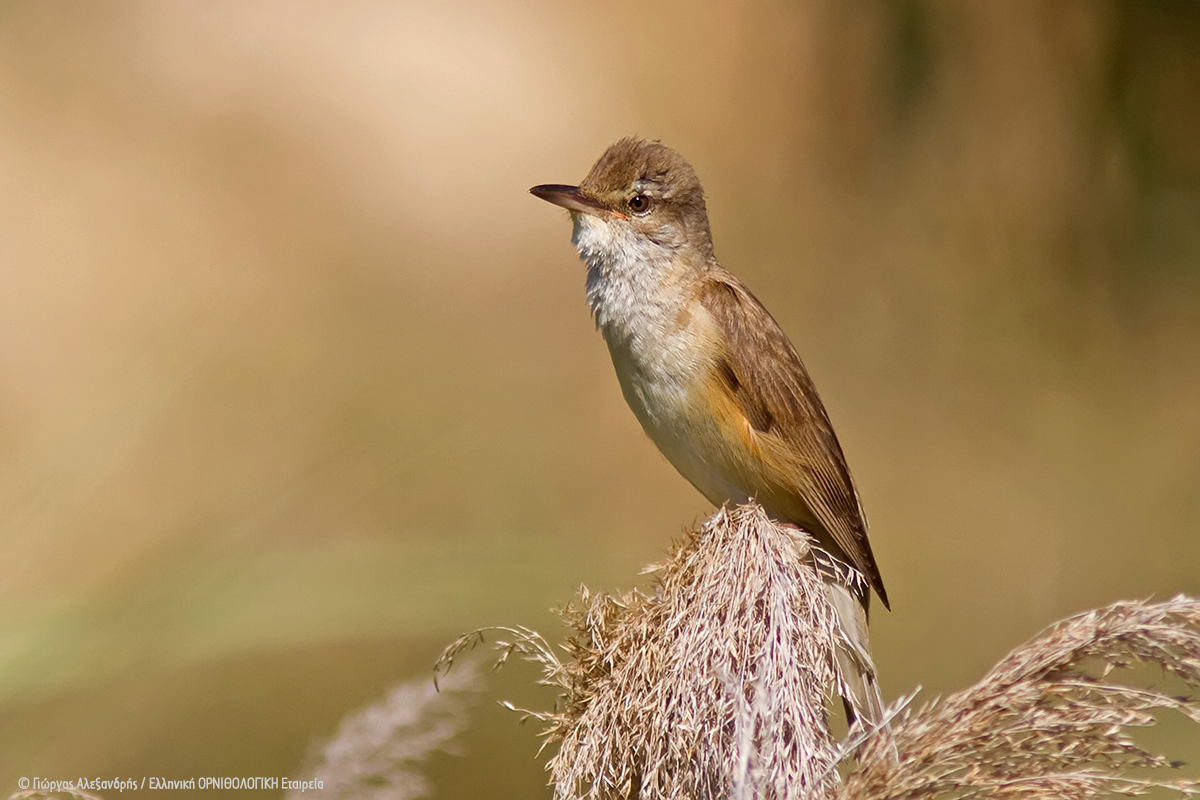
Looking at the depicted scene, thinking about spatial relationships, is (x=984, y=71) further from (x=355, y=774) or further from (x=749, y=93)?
(x=355, y=774)

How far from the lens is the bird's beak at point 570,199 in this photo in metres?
2.86

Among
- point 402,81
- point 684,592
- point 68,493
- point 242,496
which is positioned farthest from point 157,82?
point 684,592

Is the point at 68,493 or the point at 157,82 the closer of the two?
the point at 68,493

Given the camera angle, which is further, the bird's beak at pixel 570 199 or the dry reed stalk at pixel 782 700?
the bird's beak at pixel 570 199

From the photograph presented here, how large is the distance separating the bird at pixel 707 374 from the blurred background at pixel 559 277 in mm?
2253

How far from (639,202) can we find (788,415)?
746mm

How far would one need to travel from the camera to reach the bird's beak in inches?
112

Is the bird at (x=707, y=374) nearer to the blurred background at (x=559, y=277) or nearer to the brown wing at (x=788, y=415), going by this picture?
the brown wing at (x=788, y=415)

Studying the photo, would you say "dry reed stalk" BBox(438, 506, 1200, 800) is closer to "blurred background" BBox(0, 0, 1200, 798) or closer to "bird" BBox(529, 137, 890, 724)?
"bird" BBox(529, 137, 890, 724)

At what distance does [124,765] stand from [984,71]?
546cm

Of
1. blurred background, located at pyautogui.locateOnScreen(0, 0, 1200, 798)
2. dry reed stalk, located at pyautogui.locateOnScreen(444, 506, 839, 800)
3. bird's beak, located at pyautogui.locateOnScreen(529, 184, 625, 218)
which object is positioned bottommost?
dry reed stalk, located at pyautogui.locateOnScreen(444, 506, 839, 800)

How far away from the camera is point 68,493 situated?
210cm

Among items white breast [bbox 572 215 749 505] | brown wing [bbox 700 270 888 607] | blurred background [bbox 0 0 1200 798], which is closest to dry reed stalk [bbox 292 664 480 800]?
white breast [bbox 572 215 749 505]

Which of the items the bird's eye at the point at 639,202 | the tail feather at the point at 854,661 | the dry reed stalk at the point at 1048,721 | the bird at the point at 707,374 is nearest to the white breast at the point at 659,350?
the bird at the point at 707,374
